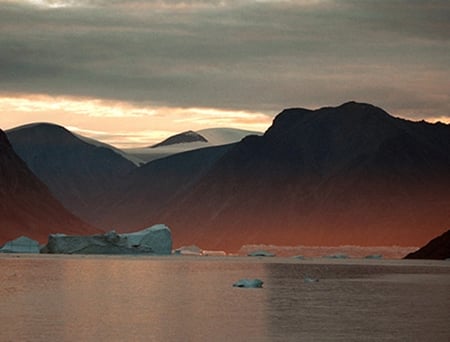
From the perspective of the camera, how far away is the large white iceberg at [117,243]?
163 meters

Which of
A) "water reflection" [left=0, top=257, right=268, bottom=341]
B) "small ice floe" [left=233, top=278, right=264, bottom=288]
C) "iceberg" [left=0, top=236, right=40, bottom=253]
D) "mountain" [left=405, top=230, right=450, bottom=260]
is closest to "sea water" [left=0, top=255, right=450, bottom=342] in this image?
"water reflection" [left=0, top=257, right=268, bottom=341]

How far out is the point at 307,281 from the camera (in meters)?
90.6

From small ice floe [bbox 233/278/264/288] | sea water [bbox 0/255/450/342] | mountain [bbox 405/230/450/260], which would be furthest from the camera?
mountain [bbox 405/230/450/260]

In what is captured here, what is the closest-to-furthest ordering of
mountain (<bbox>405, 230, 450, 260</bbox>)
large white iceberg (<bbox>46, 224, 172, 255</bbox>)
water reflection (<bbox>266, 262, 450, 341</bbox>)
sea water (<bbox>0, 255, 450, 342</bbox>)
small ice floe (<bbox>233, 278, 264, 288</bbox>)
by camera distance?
sea water (<bbox>0, 255, 450, 342</bbox>) < water reflection (<bbox>266, 262, 450, 341</bbox>) < small ice floe (<bbox>233, 278, 264, 288</bbox>) < large white iceberg (<bbox>46, 224, 172, 255</bbox>) < mountain (<bbox>405, 230, 450, 260</bbox>)

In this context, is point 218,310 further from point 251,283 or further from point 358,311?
point 251,283

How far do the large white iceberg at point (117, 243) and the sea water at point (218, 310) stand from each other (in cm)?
7138

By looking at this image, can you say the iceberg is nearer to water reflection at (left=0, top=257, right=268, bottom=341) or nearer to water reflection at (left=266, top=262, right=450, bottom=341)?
water reflection at (left=0, top=257, right=268, bottom=341)

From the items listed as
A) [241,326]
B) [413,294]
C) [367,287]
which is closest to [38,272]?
[367,287]

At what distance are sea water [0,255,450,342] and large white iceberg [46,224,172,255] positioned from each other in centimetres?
7138

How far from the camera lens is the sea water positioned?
44812 mm

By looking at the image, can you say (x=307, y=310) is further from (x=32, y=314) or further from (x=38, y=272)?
(x=38, y=272)

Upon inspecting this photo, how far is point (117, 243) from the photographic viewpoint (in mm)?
167500

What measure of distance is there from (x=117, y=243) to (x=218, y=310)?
111m

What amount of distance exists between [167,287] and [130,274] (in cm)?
2273
